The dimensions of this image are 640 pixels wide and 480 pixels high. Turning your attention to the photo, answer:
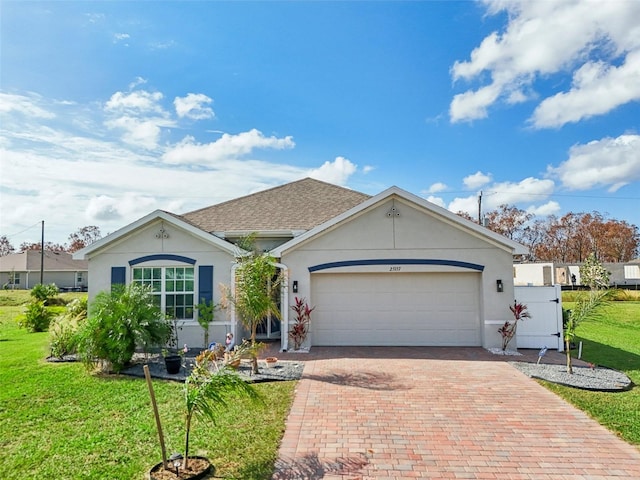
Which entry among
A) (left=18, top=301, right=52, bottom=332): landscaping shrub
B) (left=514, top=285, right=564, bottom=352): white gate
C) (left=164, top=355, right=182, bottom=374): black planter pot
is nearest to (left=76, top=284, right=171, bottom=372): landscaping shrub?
(left=164, top=355, right=182, bottom=374): black planter pot

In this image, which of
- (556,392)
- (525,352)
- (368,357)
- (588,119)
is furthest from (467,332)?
(588,119)

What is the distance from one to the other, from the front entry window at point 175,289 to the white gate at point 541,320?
1106 centimetres

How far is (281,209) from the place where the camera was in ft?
55.8

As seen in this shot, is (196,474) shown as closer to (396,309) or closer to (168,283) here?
(396,309)

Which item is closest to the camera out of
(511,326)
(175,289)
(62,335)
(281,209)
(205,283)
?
(62,335)

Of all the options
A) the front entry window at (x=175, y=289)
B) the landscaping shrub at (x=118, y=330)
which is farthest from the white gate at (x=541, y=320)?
the landscaping shrub at (x=118, y=330)

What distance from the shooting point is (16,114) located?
453 inches

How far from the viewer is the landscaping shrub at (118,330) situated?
9.80 metres

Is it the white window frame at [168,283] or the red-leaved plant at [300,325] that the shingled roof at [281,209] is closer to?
the white window frame at [168,283]

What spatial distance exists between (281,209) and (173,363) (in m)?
8.75

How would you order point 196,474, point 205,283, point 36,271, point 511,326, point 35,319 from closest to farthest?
point 196,474
point 511,326
point 205,283
point 35,319
point 36,271

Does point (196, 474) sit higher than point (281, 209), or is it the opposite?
point (281, 209)

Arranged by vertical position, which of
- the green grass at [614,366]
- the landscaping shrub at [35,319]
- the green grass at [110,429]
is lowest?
the green grass at [614,366]

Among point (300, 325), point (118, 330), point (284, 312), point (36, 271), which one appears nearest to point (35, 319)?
point (118, 330)
